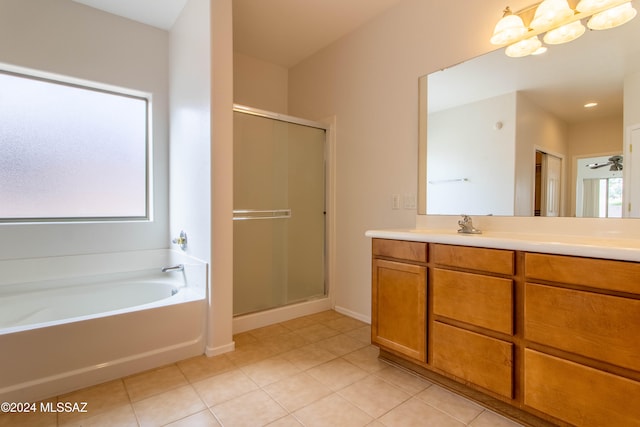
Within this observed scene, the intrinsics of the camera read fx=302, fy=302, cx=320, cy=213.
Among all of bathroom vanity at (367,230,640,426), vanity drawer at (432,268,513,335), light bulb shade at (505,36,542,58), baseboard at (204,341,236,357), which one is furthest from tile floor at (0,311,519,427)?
light bulb shade at (505,36,542,58)

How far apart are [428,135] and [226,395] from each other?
2.10 metres

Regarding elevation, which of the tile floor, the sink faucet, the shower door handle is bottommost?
the tile floor

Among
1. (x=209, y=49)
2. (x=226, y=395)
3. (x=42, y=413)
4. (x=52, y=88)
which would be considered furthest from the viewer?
(x=52, y=88)

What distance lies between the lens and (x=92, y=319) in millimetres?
1684

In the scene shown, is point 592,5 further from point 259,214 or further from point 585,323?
point 259,214

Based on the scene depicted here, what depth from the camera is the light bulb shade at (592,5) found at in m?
1.47

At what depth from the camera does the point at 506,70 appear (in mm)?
1838

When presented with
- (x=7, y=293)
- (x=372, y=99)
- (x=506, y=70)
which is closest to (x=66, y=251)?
(x=7, y=293)

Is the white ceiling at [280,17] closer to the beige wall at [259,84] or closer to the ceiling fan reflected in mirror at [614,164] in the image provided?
the beige wall at [259,84]

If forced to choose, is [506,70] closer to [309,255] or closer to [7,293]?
[309,255]

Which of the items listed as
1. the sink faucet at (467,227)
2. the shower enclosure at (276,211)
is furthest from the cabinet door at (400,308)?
the shower enclosure at (276,211)

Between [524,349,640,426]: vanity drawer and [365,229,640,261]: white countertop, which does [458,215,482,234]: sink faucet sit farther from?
[524,349,640,426]: vanity drawer

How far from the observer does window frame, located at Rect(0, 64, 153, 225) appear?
7.34 ft

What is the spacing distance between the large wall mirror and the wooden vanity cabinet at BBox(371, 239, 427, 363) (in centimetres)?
56
